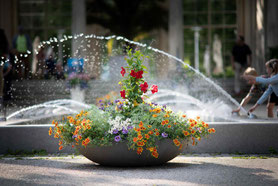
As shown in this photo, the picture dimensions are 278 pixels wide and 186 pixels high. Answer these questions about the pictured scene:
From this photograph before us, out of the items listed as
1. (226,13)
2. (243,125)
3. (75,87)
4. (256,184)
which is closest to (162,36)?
(226,13)

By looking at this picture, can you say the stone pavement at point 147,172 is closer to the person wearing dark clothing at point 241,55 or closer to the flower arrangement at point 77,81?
the flower arrangement at point 77,81

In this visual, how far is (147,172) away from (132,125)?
0.64 metres

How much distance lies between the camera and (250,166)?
754 centimetres

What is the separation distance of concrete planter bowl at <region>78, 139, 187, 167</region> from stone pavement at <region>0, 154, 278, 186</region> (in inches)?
3.4

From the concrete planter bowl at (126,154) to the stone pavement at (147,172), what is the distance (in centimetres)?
9

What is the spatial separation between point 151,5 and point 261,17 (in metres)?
7.99

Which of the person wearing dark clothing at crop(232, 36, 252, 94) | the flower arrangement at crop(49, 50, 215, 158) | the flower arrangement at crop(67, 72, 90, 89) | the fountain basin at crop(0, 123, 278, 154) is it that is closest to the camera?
the flower arrangement at crop(49, 50, 215, 158)

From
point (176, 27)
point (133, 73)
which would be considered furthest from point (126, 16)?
point (133, 73)

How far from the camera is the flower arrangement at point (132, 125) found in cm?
726

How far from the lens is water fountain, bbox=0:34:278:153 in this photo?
29.3 feet

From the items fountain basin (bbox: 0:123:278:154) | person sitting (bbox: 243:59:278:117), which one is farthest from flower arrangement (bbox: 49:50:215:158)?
person sitting (bbox: 243:59:278:117)

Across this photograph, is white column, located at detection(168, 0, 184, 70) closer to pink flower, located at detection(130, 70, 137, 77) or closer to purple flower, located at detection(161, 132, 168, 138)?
pink flower, located at detection(130, 70, 137, 77)

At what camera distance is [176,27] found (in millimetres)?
24000

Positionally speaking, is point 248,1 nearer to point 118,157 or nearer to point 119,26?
point 119,26
